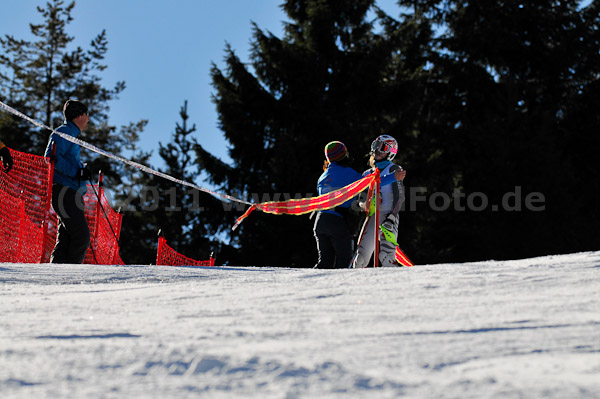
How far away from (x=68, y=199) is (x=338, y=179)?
104 inches

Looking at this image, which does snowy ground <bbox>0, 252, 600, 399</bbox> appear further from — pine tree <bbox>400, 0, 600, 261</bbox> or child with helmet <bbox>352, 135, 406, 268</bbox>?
pine tree <bbox>400, 0, 600, 261</bbox>

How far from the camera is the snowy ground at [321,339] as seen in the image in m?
1.99

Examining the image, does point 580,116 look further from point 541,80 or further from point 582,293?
point 582,293

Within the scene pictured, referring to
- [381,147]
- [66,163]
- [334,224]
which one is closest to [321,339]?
[334,224]

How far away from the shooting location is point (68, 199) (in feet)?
23.6

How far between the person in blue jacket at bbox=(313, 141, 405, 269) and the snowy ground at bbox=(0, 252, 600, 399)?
3.57 metres

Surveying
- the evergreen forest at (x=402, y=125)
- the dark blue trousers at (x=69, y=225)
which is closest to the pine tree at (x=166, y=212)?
the evergreen forest at (x=402, y=125)

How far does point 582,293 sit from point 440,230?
23737 millimetres

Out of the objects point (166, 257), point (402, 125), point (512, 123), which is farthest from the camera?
point (512, 123)

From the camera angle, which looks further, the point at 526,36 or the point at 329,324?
the point at 526,36

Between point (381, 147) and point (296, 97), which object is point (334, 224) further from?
point (296, 97)

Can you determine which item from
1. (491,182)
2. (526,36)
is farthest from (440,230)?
(526,36)

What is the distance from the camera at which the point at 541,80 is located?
32156mm

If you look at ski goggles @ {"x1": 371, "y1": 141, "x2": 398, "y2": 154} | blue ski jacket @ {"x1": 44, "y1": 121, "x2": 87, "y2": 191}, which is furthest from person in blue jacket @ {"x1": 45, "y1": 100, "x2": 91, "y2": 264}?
ski goggles @ {"x1": 371, "y1": 141, "x2": 398, "y2": 154}
